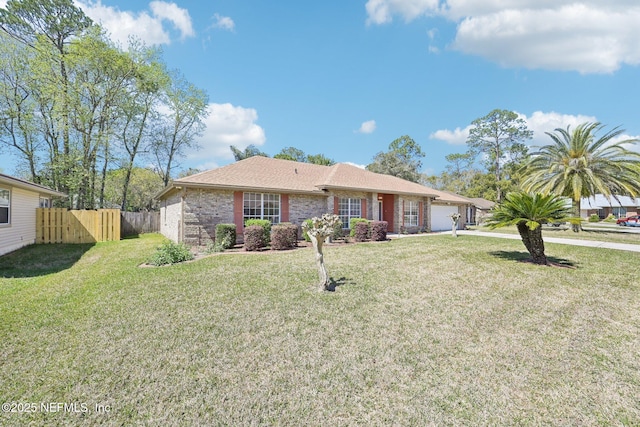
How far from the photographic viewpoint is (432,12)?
38.2 feet

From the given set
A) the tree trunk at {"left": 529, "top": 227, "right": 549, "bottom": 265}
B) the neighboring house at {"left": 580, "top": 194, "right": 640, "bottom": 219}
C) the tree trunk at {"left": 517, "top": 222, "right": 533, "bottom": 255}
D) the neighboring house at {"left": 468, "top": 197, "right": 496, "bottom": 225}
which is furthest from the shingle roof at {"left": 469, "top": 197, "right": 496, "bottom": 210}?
the tree trunk at {"left": 529, "top": 227, "right": 549, "bottom": 265}

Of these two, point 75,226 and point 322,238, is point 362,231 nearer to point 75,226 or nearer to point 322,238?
point 322,238

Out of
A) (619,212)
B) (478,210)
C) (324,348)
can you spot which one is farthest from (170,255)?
(619,212)

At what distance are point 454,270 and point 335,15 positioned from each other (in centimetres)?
1184

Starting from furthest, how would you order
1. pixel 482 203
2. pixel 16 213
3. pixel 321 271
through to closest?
pixel 482 203, pixel 16 213, pixel 321 271

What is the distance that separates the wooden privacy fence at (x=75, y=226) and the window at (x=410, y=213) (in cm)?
1763

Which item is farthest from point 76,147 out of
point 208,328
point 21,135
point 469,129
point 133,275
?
point 469,129

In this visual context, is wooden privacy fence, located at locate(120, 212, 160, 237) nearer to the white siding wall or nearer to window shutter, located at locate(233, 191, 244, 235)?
the white siding wall

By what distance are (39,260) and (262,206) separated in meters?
8.26

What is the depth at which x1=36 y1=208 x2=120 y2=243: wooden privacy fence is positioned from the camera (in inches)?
525

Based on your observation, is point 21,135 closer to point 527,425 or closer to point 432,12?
point 432,12

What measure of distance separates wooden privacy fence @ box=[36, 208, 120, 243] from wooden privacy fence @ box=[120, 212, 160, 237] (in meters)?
3.71

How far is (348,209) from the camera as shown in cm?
1639

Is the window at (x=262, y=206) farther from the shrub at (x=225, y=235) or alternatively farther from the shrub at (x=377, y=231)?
the shrub at (x=377, y=231)
